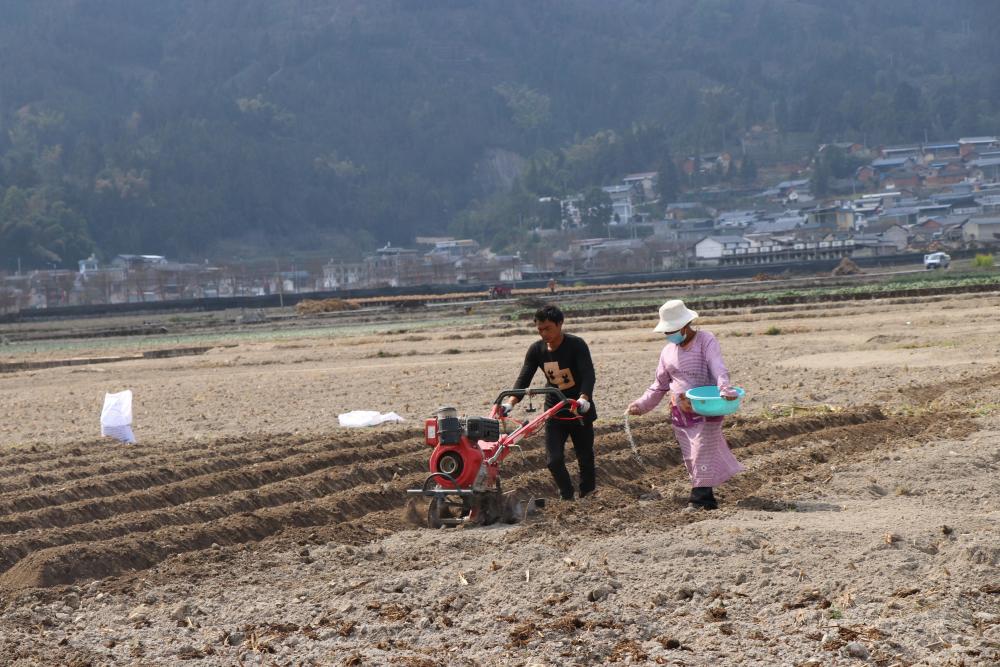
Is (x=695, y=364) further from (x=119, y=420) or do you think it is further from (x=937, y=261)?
(x=937, y=261)

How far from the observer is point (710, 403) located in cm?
892

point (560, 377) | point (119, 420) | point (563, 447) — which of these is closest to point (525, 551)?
point (563, 447)

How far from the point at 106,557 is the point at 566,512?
2.98m

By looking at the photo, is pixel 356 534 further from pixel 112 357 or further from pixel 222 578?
pixel 112 357

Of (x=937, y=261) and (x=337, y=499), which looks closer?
(x=337, y=499)

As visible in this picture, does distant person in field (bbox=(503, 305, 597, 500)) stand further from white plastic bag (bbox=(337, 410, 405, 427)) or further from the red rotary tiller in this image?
white plastic bag (bbox=(337, 410, 405, 427))

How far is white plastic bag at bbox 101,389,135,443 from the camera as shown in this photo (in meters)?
15.4

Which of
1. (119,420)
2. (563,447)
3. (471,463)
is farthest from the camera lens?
(119,420)

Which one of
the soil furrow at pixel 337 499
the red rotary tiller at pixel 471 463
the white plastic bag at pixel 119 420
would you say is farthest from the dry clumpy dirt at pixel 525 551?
the white plastic bag at pixel 119 420

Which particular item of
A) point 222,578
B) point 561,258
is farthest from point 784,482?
point 561,258

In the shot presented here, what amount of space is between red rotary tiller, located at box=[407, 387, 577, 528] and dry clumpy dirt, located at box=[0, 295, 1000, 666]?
223 mm

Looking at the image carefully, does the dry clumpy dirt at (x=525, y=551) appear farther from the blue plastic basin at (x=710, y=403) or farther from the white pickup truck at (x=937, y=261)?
the white pickup truck at (x=937, y=261)

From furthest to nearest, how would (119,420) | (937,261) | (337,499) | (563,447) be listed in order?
(937,261) < (119,420) < (337,499) < (563,447)

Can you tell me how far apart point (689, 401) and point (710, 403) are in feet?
1.12
